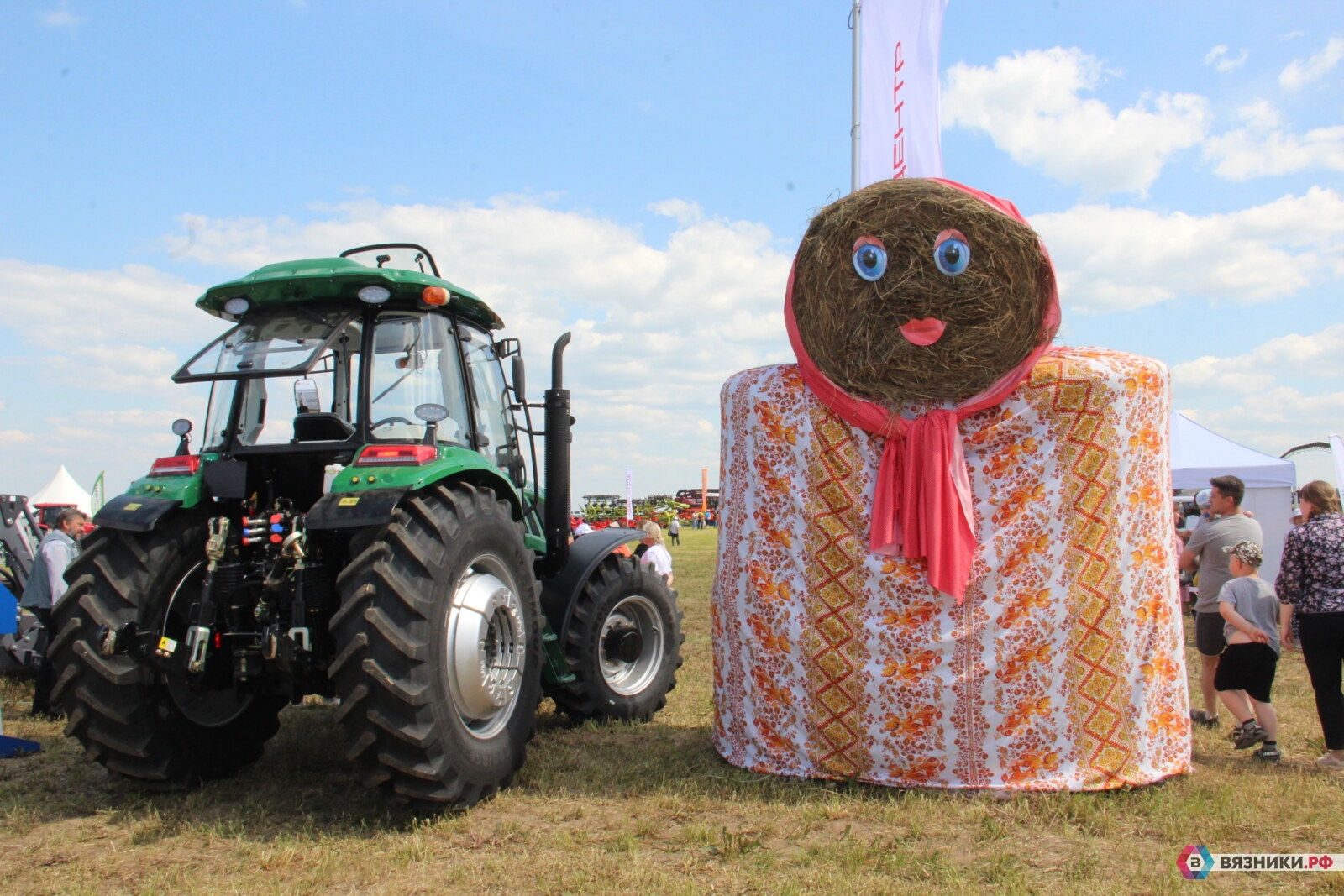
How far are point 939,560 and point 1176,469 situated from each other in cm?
971

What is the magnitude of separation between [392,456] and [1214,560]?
15.5 feet

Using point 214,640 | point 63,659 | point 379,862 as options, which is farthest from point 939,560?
point 63,659

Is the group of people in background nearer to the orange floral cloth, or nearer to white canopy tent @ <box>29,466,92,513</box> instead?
the orange floral cloth

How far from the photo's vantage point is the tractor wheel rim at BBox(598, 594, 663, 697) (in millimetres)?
5691

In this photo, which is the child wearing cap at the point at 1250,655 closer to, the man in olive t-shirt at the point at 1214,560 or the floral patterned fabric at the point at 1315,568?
the floral patterned fabric at the point at 1315,568

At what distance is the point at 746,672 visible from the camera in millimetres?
4547

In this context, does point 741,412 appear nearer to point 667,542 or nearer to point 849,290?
point 849,290

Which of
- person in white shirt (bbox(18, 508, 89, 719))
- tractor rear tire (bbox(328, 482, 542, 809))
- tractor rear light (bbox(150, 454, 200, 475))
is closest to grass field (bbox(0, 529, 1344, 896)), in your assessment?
tractor rear tire (bbox(328, 482, 542, 809))

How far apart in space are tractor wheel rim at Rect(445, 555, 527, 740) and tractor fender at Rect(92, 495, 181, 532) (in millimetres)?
1314

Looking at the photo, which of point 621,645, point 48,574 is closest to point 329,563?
point 621,645

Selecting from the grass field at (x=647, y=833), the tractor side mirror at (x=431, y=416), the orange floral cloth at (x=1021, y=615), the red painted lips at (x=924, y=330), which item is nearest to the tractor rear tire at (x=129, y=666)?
the grass field at (x=647, y=833)

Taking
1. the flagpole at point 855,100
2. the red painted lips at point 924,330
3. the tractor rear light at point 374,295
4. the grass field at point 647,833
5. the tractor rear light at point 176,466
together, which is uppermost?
the flagpole at point 855,100

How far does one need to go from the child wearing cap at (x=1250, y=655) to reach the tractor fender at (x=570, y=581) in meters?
3.40

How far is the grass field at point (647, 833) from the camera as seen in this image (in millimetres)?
3188
